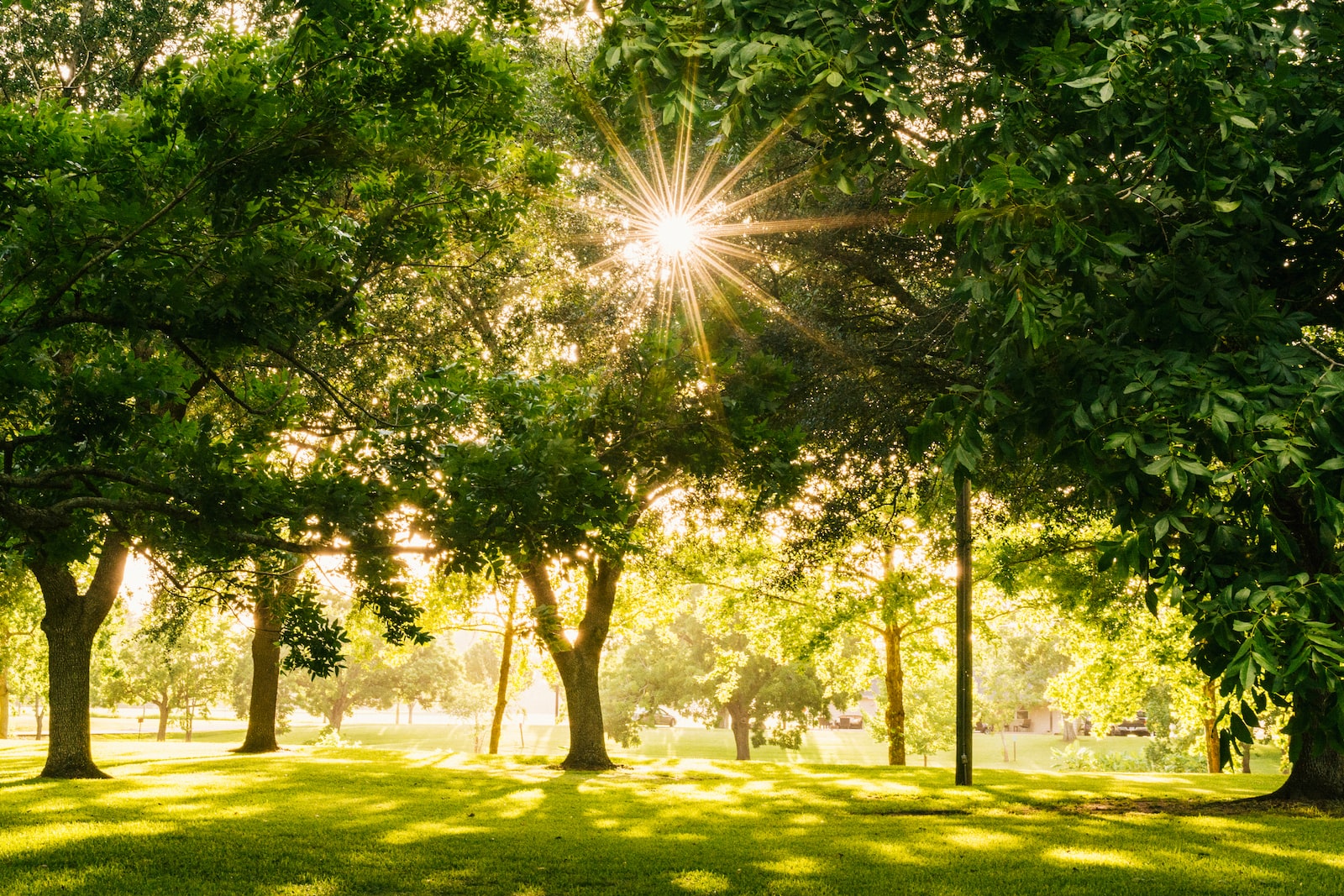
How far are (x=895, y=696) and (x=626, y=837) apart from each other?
20739mm

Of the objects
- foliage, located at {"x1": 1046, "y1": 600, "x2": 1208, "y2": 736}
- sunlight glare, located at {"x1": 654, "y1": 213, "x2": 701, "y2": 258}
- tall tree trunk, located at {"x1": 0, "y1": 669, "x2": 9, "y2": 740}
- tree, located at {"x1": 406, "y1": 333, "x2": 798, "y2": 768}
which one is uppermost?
sunlight glare, located at {"x1": 654, "y1": 213, "x2": 701, "y2": 258}

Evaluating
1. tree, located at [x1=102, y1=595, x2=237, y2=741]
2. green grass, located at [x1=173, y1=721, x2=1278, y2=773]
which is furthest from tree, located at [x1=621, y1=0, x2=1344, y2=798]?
green grass, located at [x1=173, y1=721, x2=1278, y2=773]

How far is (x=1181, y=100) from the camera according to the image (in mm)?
4738

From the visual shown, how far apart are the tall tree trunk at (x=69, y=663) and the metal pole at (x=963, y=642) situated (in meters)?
15.8

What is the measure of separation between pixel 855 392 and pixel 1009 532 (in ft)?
38.6

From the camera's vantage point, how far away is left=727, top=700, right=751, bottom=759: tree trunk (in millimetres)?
51231

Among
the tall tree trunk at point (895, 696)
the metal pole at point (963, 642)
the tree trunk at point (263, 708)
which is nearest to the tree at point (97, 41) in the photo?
the metal pole at point (963, 642)

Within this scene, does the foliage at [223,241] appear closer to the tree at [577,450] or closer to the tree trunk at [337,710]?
the tree at [577,450]

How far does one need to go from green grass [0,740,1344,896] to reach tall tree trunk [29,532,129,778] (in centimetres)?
126

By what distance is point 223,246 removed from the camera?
717 centimetres

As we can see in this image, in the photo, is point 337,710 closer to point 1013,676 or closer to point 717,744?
point 717,744

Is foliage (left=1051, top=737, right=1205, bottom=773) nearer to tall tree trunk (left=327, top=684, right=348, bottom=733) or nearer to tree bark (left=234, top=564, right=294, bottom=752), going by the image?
tree bark (left=234, top=564, right=294, bottom=752)

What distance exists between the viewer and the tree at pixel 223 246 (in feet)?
21.4

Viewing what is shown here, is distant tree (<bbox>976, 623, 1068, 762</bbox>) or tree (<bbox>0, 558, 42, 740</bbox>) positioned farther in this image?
distant tree (<bbox>976, 623, 1068, 762</bbox>)
